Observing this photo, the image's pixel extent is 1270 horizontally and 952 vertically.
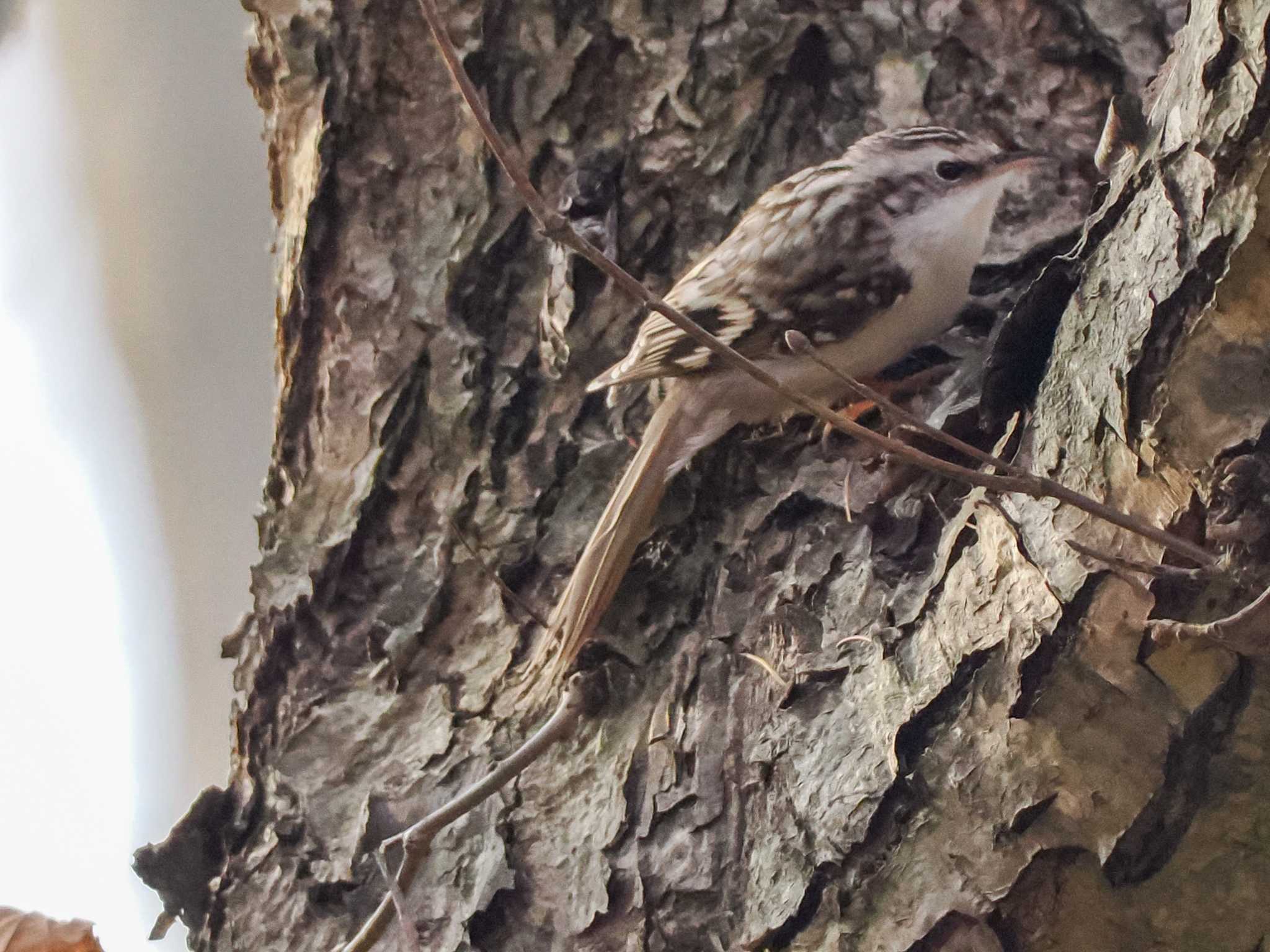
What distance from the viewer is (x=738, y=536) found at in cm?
100

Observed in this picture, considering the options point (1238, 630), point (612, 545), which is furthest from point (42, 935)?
point (1238, 630)

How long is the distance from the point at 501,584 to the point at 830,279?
44 cm

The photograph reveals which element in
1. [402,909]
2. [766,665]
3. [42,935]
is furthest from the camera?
[42,935]

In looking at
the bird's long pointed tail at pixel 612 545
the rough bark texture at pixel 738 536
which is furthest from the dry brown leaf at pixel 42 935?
the bird's long pointed tail at pixel 612 545

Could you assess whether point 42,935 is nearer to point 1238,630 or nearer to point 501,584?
point 501,584

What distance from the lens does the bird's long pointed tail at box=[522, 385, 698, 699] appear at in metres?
0.98

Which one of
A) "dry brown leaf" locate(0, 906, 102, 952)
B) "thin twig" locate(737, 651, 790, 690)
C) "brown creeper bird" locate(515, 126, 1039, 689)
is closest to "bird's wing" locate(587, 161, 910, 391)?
"brown creeper bird" locate(515, 126, 1039, 689)

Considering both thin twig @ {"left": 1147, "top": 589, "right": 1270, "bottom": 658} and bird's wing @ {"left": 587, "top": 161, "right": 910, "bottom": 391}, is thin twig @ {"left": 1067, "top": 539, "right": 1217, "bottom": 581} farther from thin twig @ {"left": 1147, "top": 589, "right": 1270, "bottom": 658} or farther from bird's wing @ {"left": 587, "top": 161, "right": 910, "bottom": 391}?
A: bird's wing @ {"left": 587, "top": 161, "right": 910, "bottom": 391}

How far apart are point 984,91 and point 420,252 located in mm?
619

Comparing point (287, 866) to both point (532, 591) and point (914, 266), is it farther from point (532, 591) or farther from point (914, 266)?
point (914, 266)

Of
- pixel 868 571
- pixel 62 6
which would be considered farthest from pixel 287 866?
pixel 62 6

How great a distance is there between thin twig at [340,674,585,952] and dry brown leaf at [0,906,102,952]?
1.03ft

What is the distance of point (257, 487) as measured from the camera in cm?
215

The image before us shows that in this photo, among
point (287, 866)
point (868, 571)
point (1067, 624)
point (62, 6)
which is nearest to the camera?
point (1067, 624)
